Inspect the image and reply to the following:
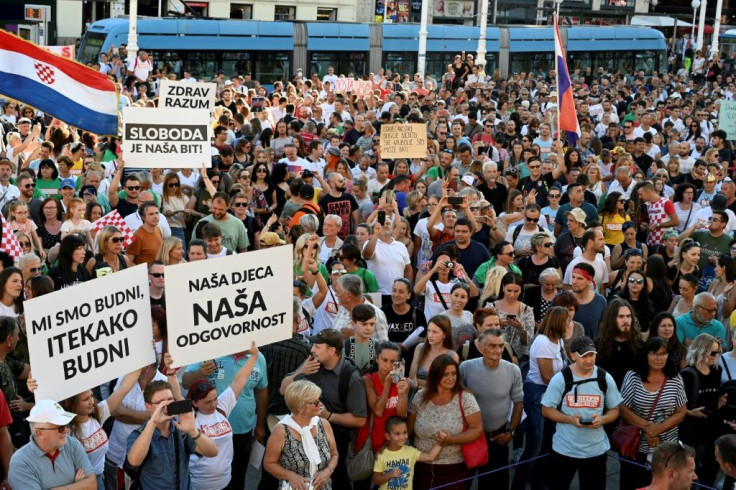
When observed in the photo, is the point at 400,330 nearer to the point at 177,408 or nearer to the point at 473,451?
the point at 473,451

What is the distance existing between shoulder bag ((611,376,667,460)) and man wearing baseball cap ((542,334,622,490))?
0.31 m

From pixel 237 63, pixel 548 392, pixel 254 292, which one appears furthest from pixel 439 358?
pixel 237 63

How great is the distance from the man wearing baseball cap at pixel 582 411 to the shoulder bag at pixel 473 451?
465 millimetres

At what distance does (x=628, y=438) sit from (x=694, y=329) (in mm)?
1578

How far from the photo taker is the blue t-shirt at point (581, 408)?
7160 mm

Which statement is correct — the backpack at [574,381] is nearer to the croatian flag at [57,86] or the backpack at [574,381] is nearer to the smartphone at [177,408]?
the smartphone at [177,408]

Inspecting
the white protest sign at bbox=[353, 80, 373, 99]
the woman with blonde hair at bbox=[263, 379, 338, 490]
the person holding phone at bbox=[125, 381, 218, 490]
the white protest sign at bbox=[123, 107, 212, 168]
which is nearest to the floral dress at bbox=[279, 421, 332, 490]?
the woman with blonde hair at bbox=[263, 379, 338, 490]

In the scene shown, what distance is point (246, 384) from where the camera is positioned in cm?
709

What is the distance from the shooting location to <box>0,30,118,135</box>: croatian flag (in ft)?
35.0

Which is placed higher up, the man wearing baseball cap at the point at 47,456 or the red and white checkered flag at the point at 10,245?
the red and white checkered flag at the point at 10,245

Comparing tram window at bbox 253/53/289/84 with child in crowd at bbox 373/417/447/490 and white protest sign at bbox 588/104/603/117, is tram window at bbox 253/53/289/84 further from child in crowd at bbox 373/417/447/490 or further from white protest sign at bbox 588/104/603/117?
child in crowd at bbox 373/417/447/490

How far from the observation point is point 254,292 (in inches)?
273

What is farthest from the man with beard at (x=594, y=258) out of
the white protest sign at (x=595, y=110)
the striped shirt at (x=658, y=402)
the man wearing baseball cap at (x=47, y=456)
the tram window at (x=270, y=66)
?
the tram window at (x=270, y=66)

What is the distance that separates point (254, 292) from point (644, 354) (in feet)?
9.06
